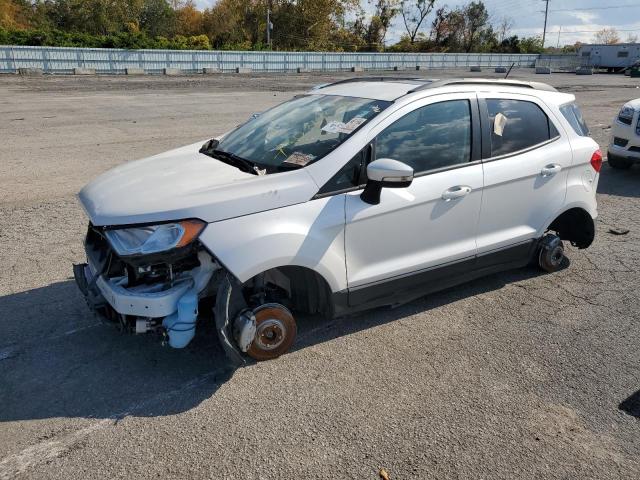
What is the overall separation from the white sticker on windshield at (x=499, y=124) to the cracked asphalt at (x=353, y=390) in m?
1.34

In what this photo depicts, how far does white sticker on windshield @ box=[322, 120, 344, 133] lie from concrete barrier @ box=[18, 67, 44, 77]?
33.8 meters

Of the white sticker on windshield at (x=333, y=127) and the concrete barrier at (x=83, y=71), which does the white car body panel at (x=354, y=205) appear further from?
the concrete barrier at (x=83, y=71)

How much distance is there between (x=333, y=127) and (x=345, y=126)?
10 centimetres

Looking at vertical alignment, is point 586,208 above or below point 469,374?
above

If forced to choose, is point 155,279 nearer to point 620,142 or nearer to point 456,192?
point 456,192

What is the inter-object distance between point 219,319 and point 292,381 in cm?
60

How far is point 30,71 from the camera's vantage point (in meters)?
33.1

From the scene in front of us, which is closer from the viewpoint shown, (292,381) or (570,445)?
(570,445)

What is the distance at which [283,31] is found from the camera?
216 feet

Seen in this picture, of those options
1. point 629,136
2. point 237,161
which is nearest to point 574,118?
point 237,161

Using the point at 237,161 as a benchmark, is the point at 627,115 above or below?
above

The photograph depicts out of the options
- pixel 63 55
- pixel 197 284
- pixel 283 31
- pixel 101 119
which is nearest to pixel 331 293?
pixel 197 284

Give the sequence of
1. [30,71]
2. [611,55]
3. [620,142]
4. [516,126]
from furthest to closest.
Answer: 1. [611,55]
2. [30,71]
3. [620,142]
4. [516,126]

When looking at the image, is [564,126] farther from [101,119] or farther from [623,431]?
[101,119]
